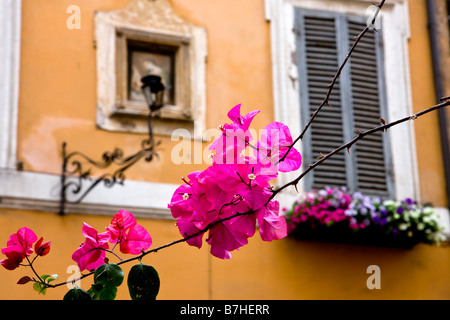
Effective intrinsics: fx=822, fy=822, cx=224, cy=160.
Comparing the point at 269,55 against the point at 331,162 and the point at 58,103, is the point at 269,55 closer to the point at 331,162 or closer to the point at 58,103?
the point at 331,162

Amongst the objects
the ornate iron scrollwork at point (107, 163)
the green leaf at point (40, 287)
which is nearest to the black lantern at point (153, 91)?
the ornate iron scrollwork at point (107, 163)

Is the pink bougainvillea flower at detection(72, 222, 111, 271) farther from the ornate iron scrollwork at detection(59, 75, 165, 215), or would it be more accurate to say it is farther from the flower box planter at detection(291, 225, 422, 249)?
the flower box planter at detection(291, 225, 422, 249)

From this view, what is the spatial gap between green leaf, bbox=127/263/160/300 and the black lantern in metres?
4.10

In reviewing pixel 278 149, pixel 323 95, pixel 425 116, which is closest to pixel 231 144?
pixel 278 149

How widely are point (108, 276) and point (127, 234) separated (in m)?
0.17

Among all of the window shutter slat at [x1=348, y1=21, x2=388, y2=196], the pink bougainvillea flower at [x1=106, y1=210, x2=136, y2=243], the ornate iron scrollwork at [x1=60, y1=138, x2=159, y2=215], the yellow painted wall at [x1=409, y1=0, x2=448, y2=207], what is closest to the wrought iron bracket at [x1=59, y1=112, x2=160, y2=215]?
the ornate iron scrollwork at [x1=60, y1=138, x2=159, y2=215]

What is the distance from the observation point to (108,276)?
5.44ft

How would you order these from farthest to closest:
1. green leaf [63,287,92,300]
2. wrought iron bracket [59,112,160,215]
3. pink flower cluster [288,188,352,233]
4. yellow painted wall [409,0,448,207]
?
yellow painted wall [409,0,448,207], pink flower cluster [288,188,352,233], wrought iron bracket [59,112,160,215], green leaf [63,287,92,300]

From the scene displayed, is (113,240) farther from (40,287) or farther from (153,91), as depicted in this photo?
(153,91)

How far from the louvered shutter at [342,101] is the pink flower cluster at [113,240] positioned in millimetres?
4804

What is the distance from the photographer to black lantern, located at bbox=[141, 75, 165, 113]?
5.68m

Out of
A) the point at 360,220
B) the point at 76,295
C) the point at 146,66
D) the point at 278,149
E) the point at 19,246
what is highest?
the point at 146,66

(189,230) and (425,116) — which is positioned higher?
(425,116)

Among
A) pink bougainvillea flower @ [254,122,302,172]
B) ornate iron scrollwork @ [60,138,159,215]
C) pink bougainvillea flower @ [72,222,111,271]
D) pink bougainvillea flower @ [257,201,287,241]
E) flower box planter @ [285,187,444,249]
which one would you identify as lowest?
pink bougainvillea flower @ [72,222,111,271]
